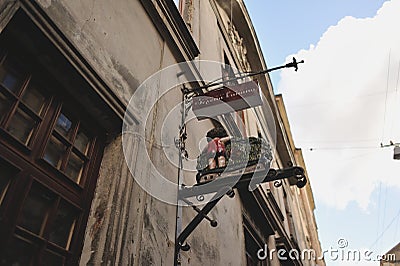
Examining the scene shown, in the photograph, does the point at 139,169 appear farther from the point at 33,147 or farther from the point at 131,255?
the point at 33,147

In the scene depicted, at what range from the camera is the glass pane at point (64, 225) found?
2.31m

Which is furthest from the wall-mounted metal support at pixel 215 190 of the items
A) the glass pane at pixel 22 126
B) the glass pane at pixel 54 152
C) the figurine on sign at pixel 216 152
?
the glass pane at pixel 22 126

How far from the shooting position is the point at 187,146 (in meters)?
4.41

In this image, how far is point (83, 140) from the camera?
288cm

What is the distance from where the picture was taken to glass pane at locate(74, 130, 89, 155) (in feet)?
9.15

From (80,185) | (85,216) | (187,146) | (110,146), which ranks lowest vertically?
(85,216)

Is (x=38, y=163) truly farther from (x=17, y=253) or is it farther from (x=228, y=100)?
(x=228, y=100)

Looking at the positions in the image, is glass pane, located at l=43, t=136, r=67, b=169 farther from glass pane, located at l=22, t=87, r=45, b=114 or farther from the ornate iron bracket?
the ornate iron bracket

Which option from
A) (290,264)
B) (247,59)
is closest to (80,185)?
(290,264)

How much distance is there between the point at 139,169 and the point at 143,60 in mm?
1286

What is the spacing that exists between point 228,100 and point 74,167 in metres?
2.17

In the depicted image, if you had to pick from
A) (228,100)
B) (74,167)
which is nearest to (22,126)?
(74,167)

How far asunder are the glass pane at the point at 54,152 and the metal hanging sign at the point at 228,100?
2.14 m

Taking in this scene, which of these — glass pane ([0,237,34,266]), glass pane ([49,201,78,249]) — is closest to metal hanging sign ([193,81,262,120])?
glass pane ([49,201,78,249])
